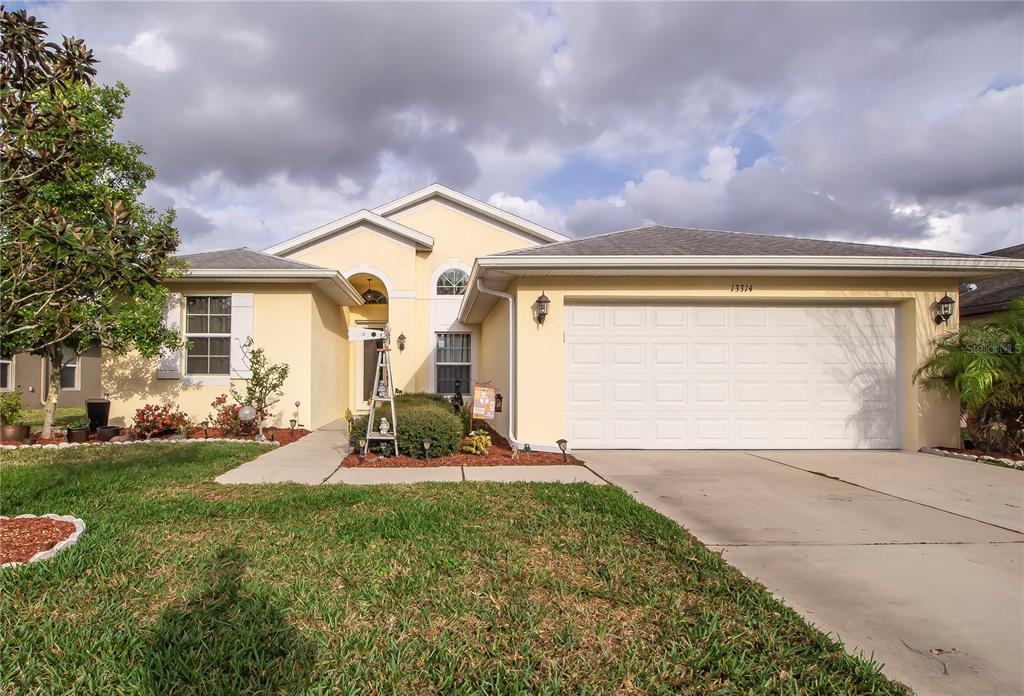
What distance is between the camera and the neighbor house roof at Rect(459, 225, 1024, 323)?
7.54 meters

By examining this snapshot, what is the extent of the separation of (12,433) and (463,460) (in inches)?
323

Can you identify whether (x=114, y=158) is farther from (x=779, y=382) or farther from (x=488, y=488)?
(x=779, y=382)

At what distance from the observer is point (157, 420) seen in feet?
30.7

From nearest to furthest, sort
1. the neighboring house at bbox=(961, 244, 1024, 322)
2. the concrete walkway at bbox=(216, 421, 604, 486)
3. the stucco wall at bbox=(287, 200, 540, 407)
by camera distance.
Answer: the concrete walkway at bbox=(216, 421, 604, 486)
the neighboring house at bbox=(961, 244, 1024, 322)
the stucco wall at bbox=(287, 200, 540, 407)

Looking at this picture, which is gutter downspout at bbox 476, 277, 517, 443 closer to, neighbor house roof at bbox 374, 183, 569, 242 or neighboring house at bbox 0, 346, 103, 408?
neighbor house roof at bbox 374, 183, 569, 242

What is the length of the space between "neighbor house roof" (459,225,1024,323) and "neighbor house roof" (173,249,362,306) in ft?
12.9

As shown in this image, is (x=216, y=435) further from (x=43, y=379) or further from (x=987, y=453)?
(x=43, y=379)

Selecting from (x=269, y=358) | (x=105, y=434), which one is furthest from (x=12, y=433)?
(x=269, y=358)

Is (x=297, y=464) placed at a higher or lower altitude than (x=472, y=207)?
lower

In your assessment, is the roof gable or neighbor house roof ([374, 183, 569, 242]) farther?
neighbor house roof ([374, 183, 569, 242])

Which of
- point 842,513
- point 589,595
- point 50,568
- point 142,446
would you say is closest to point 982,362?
point 842,513

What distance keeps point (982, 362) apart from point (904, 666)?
7.10m

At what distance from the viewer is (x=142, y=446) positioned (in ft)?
27.5

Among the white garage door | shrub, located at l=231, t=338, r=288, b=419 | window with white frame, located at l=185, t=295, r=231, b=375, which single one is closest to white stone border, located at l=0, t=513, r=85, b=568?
shrub, located at l=231, t=338, r=288, b=419
